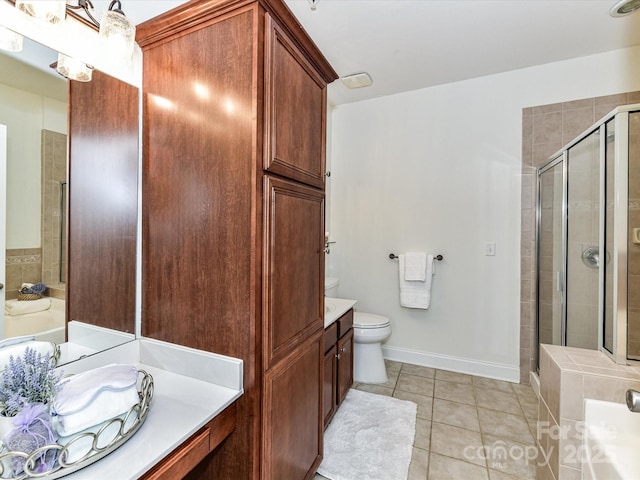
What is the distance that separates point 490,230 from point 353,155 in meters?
1.48

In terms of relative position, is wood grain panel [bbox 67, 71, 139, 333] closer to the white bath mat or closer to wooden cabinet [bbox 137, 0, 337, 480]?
wooden cabinet [bbox 137, 0, 337, 480]

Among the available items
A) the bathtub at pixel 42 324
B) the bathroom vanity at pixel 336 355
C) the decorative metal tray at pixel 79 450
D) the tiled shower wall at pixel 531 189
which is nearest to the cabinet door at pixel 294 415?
the bathroom vanity at pixel 336 355

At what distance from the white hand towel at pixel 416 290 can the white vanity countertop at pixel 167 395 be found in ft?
6.67

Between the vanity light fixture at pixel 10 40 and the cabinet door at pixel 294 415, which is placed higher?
the vanity light fixture at pixel 10 40

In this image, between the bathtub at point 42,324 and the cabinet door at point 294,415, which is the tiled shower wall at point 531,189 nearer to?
the cabinet door at point 294,415

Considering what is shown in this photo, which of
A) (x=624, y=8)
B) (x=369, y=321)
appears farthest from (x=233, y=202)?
(x=624, y=8)

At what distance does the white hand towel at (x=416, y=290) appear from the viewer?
107 inches

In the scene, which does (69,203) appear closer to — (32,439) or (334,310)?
(32,439)

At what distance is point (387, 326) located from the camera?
8.23 feet

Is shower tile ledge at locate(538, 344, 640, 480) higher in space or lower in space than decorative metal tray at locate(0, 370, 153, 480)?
lower

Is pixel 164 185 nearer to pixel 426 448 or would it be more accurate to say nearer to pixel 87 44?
pixel 87 44

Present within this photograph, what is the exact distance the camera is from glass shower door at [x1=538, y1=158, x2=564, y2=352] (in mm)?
2143

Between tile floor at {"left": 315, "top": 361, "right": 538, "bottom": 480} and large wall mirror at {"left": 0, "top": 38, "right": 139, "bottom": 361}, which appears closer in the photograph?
large wall mirror at {"left": 0, "top": 38, "right": 139, "bottom": 361}

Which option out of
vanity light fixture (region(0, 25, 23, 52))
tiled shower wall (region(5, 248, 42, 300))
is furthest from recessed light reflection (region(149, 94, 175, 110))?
tiled shower wall (region(5, 248, 42, 300))
